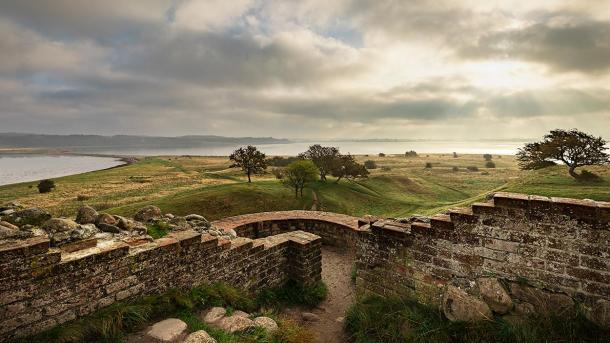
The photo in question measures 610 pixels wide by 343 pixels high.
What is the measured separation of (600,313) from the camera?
4.31 metres

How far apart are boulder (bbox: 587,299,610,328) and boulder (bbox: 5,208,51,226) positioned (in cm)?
928

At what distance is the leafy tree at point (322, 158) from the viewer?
37656mm

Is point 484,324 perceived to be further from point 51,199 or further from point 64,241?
point 51,199

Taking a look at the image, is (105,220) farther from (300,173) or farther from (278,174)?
(278,174)

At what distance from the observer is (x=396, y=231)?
19.8ft

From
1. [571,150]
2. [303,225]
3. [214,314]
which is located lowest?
[303,225]

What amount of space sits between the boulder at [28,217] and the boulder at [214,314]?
360cm

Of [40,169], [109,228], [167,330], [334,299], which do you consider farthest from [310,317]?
[40,169]

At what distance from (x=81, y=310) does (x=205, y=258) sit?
2200 mm

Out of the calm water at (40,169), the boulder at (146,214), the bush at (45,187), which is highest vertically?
the boulder at (146,214)

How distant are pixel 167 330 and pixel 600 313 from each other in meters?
6.50

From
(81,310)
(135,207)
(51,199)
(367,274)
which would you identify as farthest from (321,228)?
(51,199)

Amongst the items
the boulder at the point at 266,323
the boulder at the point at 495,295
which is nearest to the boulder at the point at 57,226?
the boulder at the point at 266,323

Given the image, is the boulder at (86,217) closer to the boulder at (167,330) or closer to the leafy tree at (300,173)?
the boulder at (167,330)
